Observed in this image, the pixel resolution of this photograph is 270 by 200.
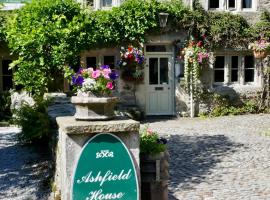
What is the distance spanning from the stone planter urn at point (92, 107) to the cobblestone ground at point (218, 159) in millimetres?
2479

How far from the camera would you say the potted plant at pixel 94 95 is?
471cm

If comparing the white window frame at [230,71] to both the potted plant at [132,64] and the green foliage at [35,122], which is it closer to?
the potted plant at [132,64]

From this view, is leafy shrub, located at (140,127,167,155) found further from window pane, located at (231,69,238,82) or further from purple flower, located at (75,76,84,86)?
window pane, located at (231,69,238,82)

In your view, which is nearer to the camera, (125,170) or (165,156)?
(125,170)

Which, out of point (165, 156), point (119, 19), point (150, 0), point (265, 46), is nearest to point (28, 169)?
point (165, 156)

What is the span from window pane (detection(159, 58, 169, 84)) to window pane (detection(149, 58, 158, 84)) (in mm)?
179

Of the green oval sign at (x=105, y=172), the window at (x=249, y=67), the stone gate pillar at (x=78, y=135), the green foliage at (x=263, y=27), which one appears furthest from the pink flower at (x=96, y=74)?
the window at (x=249, y=67)

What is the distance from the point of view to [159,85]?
15.8 meters

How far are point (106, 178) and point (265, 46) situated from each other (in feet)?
40.0

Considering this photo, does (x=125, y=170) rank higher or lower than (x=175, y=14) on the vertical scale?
lower

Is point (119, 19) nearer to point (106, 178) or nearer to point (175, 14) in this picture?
point (175, 14)

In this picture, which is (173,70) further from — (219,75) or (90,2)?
(90,2)

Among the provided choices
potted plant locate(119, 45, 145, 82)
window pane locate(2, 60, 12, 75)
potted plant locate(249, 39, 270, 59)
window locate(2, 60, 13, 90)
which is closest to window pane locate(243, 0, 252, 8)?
potted plant locate(249, 39, 270, 59)

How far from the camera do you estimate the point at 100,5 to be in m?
15.5
